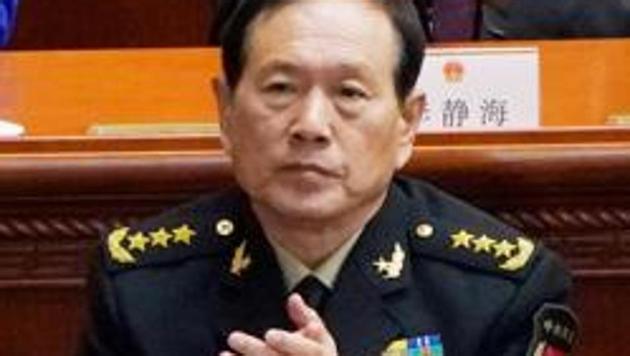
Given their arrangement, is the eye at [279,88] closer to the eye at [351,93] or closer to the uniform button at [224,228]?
the eye at [351,93]

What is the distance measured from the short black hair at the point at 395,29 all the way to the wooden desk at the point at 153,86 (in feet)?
1.57

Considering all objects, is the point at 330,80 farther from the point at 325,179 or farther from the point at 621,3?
the point at 621,3

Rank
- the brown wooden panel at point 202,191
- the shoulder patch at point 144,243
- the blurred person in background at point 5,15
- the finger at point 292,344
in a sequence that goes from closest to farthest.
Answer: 1. the finger at point 292,344
2. the shoulder patch at point 144,243
3. the brown wooden panel at point 202,191
4. the blurred person in background at point 5,15

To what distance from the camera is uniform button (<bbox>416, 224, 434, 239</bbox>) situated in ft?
4.86

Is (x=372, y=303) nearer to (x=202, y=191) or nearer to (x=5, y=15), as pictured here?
(x=202, y=191)

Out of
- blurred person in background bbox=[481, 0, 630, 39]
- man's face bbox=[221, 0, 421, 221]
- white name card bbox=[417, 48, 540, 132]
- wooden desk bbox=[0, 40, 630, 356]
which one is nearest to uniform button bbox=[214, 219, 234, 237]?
man's face bbox=[221, 0, 421, 221]

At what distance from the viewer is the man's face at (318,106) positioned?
1348mm

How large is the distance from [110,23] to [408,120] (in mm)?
2622

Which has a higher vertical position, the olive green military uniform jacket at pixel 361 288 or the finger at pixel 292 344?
the olive green military uniform jacket at pixel 361 288

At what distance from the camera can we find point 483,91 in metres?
1.78

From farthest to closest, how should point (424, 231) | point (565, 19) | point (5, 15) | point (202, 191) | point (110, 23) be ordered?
point (110, 23) < point (565, 19) < point (5, 15) < point (202, 191) < point (424, 231)

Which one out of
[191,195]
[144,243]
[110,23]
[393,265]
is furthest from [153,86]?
[110,23]

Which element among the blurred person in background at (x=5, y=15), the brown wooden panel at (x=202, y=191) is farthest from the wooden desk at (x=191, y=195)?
the blurred person in background at (x=5, y=15)

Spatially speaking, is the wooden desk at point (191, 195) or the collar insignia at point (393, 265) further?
the wooden desk at point (191, 195)
